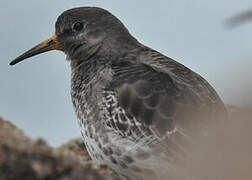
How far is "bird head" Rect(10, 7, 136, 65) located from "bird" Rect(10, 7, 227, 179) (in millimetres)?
246

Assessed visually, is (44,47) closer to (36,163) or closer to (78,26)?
(78,26)

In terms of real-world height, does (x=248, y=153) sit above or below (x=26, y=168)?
below

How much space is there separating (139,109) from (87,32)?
308 cm

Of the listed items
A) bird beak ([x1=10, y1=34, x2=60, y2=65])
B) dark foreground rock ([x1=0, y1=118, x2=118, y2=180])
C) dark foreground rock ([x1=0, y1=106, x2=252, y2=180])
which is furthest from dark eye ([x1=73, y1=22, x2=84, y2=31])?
dark foreground rock ([x1=0, y1=118, x2=118, y2=180])

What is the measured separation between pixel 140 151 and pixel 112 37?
339 centimetres

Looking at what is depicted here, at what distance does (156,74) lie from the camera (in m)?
8.98

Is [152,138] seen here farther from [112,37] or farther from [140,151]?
[112,37]

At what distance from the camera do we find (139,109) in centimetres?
848

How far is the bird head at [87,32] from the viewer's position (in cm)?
1066

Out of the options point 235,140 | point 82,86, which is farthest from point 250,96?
point 82,86

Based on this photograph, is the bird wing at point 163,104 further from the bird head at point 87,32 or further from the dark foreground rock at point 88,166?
the dark foreground rock at point 88,166

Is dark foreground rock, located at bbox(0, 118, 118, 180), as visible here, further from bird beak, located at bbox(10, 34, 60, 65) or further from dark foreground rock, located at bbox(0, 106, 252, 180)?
bird beak, located at bbox(10, 34, 60, 65)

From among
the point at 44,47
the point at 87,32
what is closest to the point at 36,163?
the point at 87,32

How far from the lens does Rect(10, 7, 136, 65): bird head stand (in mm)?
10656
